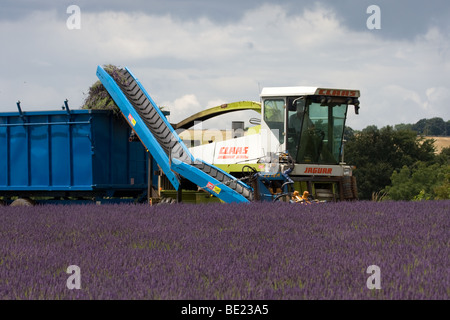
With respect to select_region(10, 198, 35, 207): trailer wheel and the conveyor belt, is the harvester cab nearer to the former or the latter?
the conveyor belt

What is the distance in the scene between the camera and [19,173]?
17719 millimetres

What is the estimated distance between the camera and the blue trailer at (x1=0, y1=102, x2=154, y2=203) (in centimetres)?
1692

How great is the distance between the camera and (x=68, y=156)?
17.1m

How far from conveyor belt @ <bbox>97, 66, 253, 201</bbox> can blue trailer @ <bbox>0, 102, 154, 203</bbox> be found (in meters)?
0.66

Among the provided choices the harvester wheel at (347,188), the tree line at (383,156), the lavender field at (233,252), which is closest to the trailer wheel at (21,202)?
the lavender field at (233,252)

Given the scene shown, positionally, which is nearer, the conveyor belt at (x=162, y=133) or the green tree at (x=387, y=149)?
the conveyor belt at (x=162, y=133)

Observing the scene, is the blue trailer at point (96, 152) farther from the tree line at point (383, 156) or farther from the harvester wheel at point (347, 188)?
the tree line at point (383, 156)

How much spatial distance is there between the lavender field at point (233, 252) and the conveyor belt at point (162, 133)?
2.67 m

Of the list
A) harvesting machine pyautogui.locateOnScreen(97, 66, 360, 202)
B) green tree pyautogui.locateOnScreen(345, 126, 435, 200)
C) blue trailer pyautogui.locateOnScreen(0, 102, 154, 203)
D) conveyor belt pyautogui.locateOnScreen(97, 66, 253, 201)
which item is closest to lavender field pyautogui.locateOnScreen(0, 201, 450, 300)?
harvesting machine pyautogui.locateOnScreen(97, 66, 360, 202)

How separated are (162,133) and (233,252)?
32.3 feet

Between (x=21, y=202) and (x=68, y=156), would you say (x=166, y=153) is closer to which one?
(x=68, y=156)

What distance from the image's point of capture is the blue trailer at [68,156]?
16922mm

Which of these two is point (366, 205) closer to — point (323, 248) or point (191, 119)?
point (323, 248)
